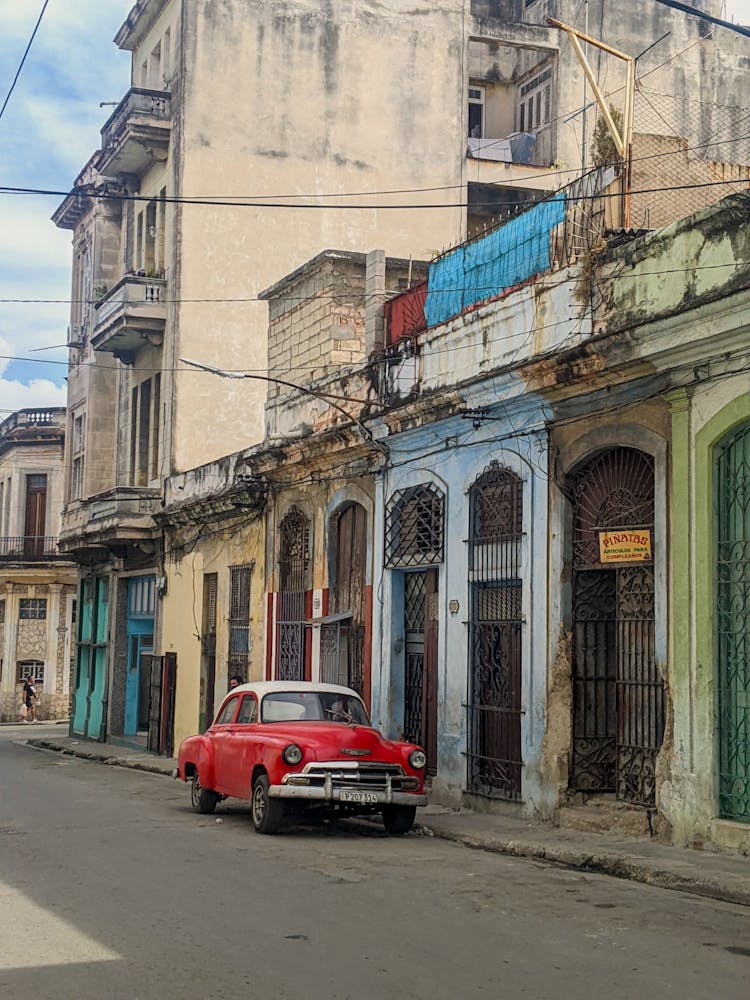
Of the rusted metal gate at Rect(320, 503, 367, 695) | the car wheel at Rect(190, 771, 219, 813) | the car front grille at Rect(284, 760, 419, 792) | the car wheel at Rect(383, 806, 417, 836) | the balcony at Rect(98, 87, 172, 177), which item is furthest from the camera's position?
the balcony at Rect(98, 87, 172, 177)

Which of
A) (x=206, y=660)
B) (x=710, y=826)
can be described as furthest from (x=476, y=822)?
(x=206, y=660)

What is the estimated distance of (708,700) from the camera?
12.5 metres

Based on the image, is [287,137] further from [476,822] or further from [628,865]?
[628,865]

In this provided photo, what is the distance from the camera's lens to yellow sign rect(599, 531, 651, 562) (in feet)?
44.8

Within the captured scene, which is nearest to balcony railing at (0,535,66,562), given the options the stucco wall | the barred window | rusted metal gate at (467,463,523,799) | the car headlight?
the barred window

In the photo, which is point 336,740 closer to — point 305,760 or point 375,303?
point 305,760

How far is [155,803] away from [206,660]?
9.40 metres

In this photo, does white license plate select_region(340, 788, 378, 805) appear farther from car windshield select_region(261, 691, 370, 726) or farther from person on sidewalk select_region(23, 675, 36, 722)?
person on sidewalk select_region(23, 675, 36, 722)

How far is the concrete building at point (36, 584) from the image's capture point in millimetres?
48500

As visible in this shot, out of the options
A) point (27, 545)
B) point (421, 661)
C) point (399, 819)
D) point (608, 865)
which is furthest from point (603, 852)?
point (27, 545)

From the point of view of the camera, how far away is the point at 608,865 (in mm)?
11344

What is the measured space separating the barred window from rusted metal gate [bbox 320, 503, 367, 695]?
3014cm

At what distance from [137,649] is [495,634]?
17225 millimetres

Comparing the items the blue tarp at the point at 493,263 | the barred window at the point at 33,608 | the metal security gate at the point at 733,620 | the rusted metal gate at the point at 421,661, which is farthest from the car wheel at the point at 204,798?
the barred window at the point at 33,608
